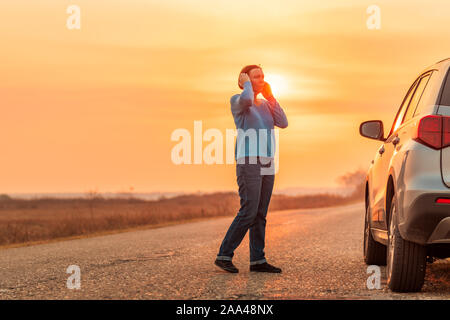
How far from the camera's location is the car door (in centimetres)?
661

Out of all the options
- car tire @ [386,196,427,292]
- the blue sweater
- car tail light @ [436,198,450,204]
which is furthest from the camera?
the blue sweater

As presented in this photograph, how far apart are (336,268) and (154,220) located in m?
15.8

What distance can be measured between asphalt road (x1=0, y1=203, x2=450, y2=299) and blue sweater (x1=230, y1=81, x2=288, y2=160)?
1.30 metres

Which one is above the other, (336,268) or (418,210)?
(418,210)

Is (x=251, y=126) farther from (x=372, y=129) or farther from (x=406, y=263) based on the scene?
(x=406, y=263)

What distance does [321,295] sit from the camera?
5805 mm

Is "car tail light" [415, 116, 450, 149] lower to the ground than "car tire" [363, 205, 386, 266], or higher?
higher

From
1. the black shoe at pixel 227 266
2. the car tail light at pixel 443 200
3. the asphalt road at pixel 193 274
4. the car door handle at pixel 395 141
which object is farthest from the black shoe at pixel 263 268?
the car tail light at pixel 443 200

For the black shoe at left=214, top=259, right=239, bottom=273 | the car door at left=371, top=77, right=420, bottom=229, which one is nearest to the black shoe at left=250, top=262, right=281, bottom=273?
the black shoe at left=214, top=259, right=239, bottom=273

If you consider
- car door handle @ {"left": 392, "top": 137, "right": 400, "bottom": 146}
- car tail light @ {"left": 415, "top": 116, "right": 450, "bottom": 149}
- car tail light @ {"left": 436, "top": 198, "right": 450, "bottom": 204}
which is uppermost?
car tail light @ {"left": 415, "top": 116, "right": 450, "bottom": 149}

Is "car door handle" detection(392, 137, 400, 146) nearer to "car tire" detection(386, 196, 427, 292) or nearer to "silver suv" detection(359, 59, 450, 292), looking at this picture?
"silver suv" detection(359, 59, 450, 292)

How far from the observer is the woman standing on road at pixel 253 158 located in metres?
6.95
